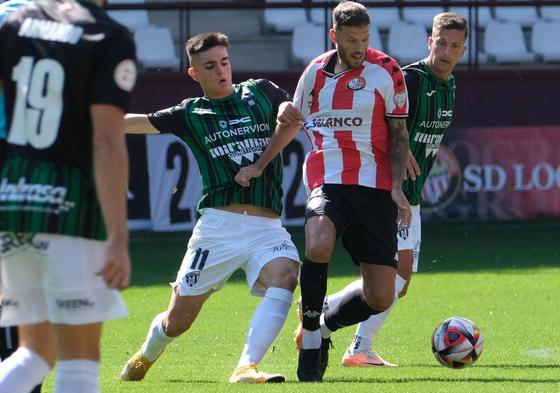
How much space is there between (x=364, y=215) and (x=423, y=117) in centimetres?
132

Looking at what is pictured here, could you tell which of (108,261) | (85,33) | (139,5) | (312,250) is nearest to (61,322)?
(108,261)

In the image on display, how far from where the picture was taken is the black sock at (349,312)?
7.21 meters

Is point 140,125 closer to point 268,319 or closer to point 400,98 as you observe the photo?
point 268,319

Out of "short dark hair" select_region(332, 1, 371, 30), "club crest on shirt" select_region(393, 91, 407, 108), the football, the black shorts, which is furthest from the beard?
the football

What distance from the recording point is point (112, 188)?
13.6 ft

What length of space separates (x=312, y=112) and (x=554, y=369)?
201 centimetres

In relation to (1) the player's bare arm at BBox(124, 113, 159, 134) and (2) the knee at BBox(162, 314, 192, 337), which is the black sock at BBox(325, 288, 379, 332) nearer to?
(2) the knee at BBox(162, 314, 192, 337)

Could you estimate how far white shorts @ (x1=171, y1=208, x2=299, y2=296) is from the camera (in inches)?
280

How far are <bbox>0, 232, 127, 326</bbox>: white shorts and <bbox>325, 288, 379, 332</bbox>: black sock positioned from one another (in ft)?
9.89

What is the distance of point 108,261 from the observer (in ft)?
13.5

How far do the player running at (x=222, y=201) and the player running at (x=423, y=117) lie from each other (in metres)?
1.05

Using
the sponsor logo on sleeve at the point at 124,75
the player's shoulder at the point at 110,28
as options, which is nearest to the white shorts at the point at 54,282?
the sponsor logo on sleeve at the point at 124,75

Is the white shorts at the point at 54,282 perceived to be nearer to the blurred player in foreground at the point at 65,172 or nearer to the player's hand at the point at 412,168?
the blurred player in foreground at the point at 65,172

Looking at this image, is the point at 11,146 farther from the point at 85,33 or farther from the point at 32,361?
the point at 32,361
